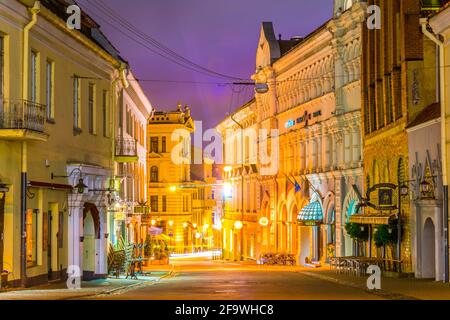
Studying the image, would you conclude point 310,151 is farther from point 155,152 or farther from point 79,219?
point 155,152

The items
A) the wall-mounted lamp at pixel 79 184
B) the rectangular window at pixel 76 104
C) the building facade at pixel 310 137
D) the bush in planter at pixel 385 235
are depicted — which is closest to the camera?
the wall-mounted lamp at pixel 79 184

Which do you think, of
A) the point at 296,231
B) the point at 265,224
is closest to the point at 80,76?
the point at 296,231

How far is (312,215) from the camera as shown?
54.8 meters

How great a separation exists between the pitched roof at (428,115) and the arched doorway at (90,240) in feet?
37.0

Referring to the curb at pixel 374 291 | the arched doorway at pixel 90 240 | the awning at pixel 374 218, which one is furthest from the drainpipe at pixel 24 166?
the awning at pixel 374 218

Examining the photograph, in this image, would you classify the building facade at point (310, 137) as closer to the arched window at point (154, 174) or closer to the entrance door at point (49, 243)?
the entrance door at point (49, 243)

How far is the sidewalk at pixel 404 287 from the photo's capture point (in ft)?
84.9

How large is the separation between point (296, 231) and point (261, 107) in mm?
14534

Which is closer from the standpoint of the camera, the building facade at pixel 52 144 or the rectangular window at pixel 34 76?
the building facade at pixel 52 144

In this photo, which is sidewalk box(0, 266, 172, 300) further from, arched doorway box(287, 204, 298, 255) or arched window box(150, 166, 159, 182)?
arched window box(150, 166, 159, 182)

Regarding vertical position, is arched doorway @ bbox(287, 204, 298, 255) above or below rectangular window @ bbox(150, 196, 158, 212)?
below

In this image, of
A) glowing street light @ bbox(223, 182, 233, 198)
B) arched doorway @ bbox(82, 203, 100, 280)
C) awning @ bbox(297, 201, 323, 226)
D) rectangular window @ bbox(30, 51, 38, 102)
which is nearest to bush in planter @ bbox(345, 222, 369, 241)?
arched doorway @ bbox(82, 203, 100, 280)

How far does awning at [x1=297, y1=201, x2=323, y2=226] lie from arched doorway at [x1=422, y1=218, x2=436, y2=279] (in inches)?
781

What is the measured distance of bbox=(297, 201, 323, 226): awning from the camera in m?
54.6
